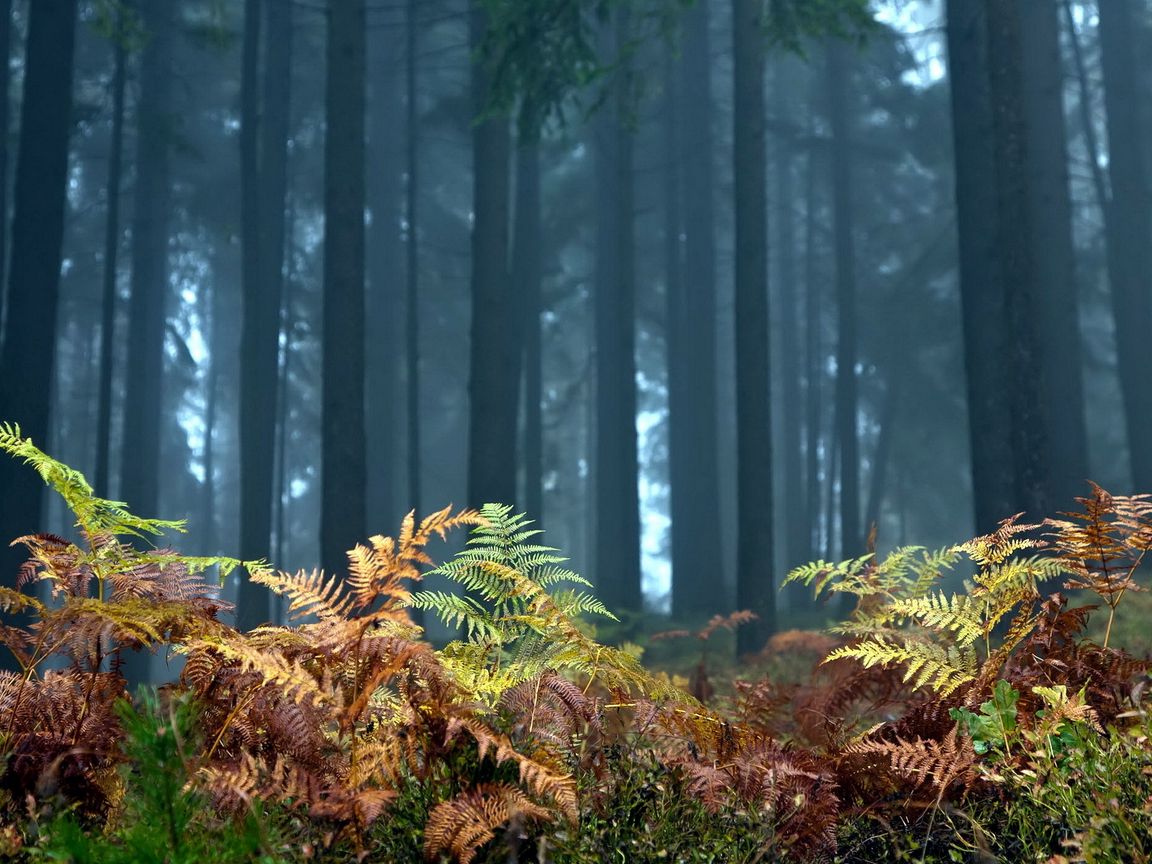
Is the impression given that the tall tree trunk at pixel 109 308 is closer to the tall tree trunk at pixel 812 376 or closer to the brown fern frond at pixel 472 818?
the brown fern frond at pixel 472 818

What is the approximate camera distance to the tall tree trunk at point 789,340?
29.4m

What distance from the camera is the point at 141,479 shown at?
72.0ft

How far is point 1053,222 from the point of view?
49.6 ft

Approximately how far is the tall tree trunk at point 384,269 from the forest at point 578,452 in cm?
14

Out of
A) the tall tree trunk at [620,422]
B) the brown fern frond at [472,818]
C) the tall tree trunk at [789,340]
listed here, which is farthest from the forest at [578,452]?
the tall tree trunk at [789,340]

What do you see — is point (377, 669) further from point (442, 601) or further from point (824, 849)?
point (824, 849)

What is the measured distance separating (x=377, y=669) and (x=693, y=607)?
18868 mm

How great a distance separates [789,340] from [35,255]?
83.7ft

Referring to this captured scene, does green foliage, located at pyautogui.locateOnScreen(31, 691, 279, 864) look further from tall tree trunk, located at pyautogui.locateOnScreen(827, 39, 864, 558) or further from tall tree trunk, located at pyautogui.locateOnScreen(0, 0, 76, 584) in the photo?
tall tree trunk, located at pyautogui.locateOnScreen(827, 39, 864, 558)

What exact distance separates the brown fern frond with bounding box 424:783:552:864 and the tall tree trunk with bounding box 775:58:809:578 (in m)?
25.8

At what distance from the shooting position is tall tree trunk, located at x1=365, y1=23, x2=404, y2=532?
81.8 ft

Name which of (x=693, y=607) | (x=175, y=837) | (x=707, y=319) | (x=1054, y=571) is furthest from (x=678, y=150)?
(x=175, y=837)

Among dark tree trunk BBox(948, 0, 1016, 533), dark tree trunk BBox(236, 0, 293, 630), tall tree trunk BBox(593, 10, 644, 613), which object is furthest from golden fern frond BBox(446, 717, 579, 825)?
tall tree trunk BBox(593, 10, 644, 613)

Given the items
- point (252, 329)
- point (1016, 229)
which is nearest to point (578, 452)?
point (252, 329)
